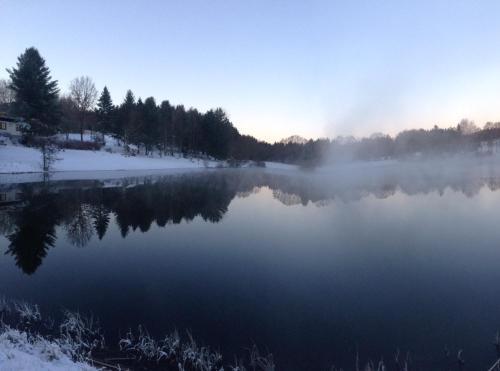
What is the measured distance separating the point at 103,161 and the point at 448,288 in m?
51.9

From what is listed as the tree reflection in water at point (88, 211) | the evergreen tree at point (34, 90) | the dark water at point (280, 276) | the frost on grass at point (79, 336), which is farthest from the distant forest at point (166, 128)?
the frost on grass at point (79, 336)

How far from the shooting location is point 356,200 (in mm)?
23234

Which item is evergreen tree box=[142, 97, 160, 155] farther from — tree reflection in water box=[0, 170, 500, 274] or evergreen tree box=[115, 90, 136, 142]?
tree reflection in water box=[0, 170, 500, 274]

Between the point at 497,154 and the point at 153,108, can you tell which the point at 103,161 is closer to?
the point at 153,108

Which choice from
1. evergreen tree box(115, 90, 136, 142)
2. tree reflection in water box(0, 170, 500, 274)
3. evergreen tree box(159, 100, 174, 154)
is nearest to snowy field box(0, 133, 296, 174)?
evergreen tree box(115, 90, 136, 142)

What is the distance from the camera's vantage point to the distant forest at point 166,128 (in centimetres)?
4053

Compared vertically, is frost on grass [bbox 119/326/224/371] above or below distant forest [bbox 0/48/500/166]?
below

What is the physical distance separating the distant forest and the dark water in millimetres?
30958

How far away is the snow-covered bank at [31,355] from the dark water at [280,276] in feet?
4.08

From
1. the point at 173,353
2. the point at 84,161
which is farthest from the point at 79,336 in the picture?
the point at 84,161

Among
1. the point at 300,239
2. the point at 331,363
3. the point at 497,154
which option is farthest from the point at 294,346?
the point at 497,154

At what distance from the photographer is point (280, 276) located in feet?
29.5

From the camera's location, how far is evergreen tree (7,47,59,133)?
3978 cm

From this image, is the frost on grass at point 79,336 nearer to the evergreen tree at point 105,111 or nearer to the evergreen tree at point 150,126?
the evergreen tree at point 150,126
